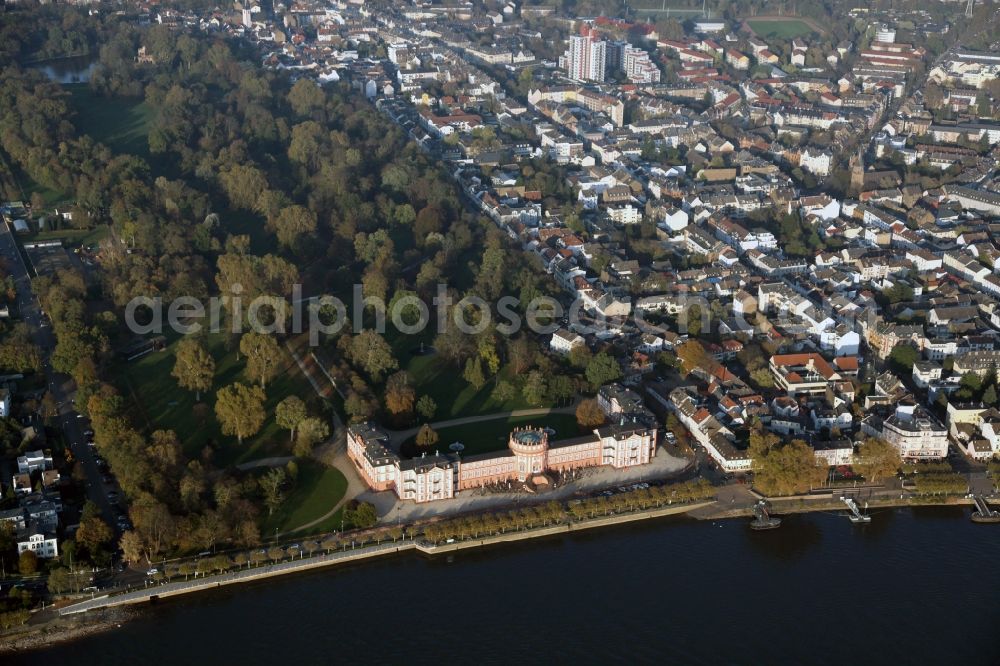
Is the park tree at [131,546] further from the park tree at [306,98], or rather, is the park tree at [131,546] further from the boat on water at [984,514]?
the park tree at [306,98]

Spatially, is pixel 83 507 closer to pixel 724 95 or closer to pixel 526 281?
pixel 526 281

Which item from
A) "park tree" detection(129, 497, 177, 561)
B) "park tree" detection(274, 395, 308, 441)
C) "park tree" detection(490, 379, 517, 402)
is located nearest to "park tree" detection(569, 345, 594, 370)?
"park tree" detection(490, 379, 517, 402)

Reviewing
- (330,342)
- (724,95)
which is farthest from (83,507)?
(724,95)

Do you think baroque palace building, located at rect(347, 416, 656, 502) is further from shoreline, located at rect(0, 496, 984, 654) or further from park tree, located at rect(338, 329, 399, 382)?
park tree, located at rect(338, 329, 399, 382)

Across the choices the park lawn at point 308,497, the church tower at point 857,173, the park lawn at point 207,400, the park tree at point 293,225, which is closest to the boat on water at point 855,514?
the park lawn at point 308,497

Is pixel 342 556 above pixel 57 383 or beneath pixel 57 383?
beneath

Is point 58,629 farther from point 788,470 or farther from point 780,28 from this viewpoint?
point 780,28

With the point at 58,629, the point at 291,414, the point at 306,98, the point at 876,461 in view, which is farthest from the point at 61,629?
the point at 306,98
